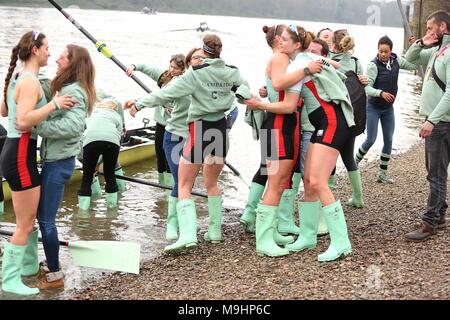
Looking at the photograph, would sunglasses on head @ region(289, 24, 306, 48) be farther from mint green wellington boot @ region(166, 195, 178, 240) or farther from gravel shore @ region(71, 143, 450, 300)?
mint green wellington boot @ region(166, 195, 178, 240)

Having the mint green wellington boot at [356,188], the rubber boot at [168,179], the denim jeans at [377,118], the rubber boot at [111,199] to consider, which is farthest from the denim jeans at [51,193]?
the denim jeans at [377,118]

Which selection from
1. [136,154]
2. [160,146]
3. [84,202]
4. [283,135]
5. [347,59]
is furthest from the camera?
[136,154]

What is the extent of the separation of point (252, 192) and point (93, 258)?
193 centimetres

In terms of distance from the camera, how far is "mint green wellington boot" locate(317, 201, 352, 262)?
5801 millimetres

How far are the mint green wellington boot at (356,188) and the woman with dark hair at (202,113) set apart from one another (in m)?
2.11

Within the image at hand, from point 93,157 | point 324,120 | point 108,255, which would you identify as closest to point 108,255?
point 108,255

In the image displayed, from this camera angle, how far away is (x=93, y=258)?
6.28m

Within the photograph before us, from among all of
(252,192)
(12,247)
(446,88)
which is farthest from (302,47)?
(12,247)

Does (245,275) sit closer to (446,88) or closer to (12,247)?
(12,247)

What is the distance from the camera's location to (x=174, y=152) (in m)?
7.23

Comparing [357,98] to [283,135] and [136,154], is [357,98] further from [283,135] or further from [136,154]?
[136,154]

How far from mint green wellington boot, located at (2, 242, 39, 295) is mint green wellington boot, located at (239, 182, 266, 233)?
2615mm

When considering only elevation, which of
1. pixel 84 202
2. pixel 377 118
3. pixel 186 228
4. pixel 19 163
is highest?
pixel 19 163

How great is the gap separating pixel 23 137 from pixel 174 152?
2207 millimetres
